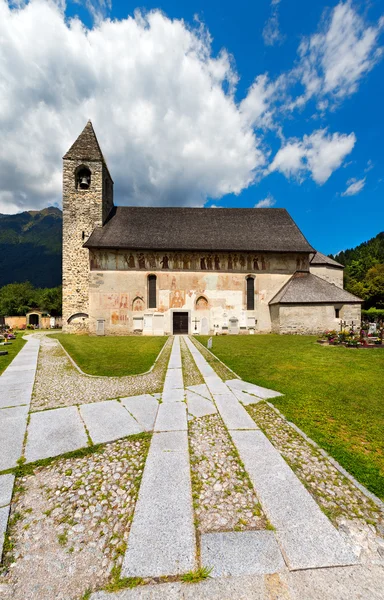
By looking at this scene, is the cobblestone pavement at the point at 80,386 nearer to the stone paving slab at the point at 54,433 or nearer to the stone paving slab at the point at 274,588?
the stone paving slab at the point at 54,433

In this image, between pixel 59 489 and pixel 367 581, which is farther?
pixel 59 489

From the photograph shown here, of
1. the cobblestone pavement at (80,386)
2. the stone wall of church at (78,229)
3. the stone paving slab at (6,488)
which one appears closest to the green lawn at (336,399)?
the cobblestone pavement at (80,386)

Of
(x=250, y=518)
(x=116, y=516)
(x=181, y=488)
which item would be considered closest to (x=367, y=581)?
(x=250, y=518)

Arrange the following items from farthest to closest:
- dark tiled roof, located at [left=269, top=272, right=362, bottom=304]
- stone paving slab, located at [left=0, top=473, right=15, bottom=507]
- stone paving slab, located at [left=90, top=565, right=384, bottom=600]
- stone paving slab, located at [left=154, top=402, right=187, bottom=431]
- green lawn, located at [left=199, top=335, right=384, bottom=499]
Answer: dark tiled roof, located at [left=269, top=272, right=362, bottom=304] < stone paving slab, located at [left=154, top=402, right=187, bottom=431] < green lawn, located at [left=199, top=335, right=384, bottom=499] < stone paving slab, located at [left=0, top=473, right=15, bottom=507] < stone paving slab, located at [left=90, top=565, right=384, bottom=600]

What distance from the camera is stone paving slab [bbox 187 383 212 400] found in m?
5.54

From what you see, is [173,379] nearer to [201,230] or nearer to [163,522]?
[163,522]

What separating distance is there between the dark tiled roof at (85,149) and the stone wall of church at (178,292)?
10.2 meters

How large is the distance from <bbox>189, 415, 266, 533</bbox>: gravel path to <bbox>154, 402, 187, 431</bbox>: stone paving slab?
267 millimetres

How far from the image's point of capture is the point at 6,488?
8.61ft

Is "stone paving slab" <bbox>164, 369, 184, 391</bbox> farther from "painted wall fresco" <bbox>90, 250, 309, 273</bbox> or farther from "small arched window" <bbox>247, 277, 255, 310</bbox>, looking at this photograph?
"small arched window" <bbox>247, 277, 255, 310</bbox>

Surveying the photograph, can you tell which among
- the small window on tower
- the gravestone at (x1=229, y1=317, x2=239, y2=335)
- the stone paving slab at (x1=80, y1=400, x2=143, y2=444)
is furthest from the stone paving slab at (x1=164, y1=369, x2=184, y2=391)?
the small window on tower

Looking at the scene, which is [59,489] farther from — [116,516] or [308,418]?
[308,418]

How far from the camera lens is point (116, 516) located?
2.32 m

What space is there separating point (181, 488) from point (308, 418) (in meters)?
2.84
